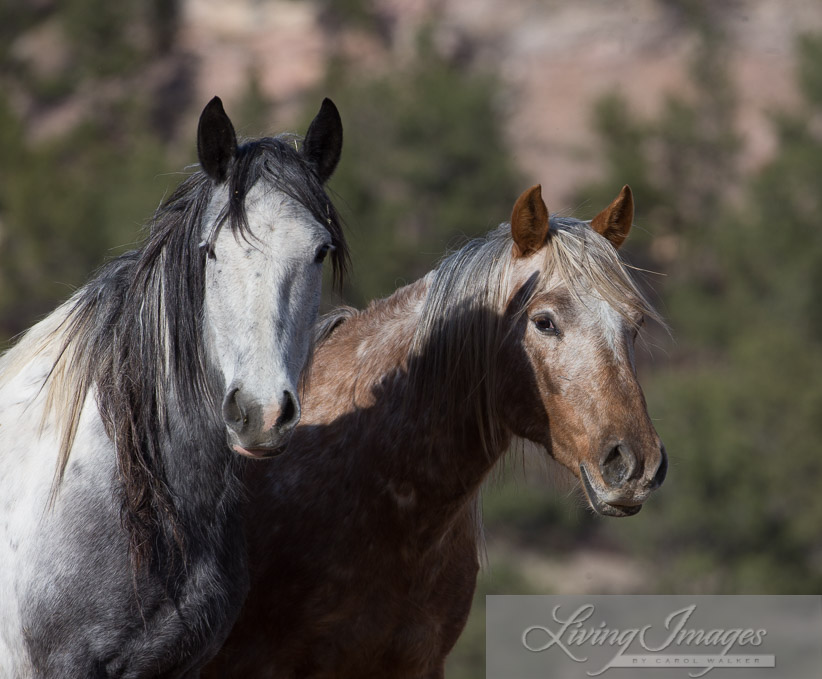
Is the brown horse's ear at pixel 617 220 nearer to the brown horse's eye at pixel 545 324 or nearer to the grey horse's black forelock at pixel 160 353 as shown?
the brown horse's eye at pixel 545 324

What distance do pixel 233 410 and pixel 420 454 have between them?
1.11 m

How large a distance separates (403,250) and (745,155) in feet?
56.2

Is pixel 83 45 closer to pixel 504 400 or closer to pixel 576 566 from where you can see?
pixel 576 566

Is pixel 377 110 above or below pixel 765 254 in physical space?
above

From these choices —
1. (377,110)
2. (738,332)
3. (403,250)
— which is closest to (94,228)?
(403,250)

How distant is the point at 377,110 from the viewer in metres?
31.0

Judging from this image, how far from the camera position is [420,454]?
3.83 meters

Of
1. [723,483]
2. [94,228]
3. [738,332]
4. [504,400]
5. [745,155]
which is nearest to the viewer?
[504,400]

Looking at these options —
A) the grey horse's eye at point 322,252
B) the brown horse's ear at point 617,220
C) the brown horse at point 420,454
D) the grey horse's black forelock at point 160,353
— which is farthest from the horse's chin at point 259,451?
the brown horse's ear at point 617,220

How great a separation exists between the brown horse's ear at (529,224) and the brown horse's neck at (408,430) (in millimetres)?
521

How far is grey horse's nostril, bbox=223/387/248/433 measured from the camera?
112 inches

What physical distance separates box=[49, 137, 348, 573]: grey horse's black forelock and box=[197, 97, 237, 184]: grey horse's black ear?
0.13ft

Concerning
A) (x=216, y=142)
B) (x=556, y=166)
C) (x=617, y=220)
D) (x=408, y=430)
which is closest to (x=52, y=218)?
(x=556, y=166)

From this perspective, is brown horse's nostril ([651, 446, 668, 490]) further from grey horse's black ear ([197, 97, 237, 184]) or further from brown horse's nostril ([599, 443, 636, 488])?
grey horse's black ear ([197, 97, 237, 184])
